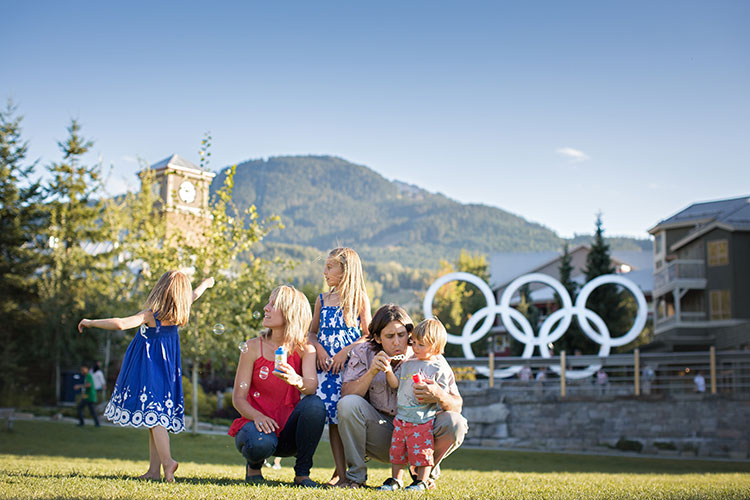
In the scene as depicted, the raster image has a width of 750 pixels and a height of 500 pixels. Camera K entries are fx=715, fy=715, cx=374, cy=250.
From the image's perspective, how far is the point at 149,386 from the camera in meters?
5.26

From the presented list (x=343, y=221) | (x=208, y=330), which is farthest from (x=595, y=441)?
(x=343, y=221)

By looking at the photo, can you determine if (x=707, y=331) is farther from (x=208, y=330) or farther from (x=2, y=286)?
(x=2, y=286)

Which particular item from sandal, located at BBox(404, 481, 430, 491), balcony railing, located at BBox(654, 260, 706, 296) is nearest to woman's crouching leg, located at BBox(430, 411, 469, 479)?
sandal, located at BBox(404, 481, 430, 491)

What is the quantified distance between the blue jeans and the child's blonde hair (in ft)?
2.75

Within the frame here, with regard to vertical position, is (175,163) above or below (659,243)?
above

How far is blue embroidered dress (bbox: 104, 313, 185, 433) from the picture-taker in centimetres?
520

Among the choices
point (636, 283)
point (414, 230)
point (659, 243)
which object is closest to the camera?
point (659, 243)

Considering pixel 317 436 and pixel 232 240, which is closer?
pixel 317 436

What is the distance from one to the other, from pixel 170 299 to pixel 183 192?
91.6 ft

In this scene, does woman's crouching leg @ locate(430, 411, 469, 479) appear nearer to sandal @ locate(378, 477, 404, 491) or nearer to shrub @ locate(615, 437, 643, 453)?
sandal @ locate(378, 477, 404, 491)

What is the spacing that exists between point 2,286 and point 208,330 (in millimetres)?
13310

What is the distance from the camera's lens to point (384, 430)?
5.07 meters

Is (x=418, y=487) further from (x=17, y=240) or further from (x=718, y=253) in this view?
(x=718, y=253)

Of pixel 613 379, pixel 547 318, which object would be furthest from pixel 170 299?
pixel 547 318
